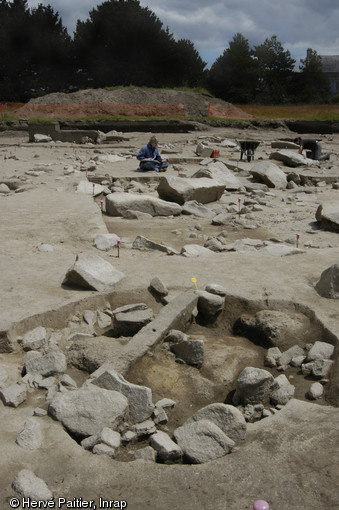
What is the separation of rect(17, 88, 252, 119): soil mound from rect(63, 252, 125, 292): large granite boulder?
78.8 ft

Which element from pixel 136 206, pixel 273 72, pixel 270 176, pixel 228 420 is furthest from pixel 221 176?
pixel 273 72

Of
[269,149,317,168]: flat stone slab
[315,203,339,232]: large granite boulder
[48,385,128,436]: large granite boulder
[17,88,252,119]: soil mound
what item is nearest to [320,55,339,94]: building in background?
[17,88,252,119]: soil mound

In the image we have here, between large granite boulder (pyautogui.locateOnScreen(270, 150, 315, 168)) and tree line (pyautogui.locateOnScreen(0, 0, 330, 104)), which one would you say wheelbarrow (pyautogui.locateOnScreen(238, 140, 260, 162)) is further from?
tree line (pyautogui.locateOnScreen(0, 0, 330, 104))

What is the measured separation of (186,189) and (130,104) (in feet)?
73.3

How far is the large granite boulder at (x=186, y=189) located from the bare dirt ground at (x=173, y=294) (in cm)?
26

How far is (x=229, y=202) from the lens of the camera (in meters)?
9.30

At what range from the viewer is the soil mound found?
90.4 ft

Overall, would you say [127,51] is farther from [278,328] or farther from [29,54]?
[278,328]

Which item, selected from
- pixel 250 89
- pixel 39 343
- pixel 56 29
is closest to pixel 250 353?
pixel 39 343

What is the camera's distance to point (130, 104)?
96.9 feet

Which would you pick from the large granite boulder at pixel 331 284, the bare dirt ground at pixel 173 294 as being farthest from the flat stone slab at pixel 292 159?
the large granite boulder at pixel 331 284

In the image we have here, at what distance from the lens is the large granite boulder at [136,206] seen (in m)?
7.82

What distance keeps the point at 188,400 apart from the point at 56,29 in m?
42.4

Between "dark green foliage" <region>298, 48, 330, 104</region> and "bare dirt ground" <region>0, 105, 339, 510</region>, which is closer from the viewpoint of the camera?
"bare dirt ground" <region>0, 105, 339, 510</region>
